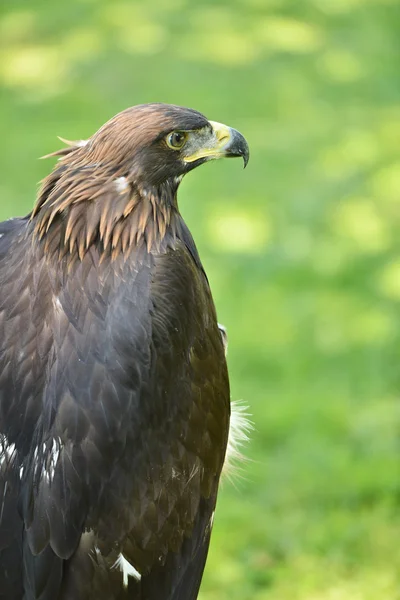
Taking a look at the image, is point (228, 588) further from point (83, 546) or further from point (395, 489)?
point (83, 546)

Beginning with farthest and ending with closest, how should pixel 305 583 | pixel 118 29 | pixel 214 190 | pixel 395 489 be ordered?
pixel 118 29 → pixel 214 190 → pixel 395 489 → pixel 305 583

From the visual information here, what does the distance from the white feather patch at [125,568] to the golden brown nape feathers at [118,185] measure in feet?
3.42

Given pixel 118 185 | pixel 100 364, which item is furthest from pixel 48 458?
pixel 118 185

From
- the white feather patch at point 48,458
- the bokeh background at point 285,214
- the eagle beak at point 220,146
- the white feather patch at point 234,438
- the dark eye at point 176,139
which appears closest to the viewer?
the white feather patch at point 48,458

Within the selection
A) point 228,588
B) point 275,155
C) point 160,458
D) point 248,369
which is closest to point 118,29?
point 275,155

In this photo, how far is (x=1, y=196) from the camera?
339 inches

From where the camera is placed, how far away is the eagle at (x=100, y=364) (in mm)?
3553

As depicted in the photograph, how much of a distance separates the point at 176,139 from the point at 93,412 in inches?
38.0

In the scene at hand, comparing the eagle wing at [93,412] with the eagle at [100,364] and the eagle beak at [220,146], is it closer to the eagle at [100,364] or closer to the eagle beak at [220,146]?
the eagle at [100,364]

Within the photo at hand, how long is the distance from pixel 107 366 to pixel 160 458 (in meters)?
0.40

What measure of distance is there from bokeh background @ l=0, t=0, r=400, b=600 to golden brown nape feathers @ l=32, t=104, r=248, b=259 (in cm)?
267

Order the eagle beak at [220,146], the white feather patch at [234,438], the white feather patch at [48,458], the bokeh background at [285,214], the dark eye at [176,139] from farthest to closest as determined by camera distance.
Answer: the bokeh background at [285,214]
the white feather patch at [234,438]
the eagle beak at [220,146]
the dark eye at [176,139]
the white feather patch at [48,458]

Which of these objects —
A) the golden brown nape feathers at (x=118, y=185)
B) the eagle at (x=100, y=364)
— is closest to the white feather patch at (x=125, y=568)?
the eagle at (x=100, y=364)

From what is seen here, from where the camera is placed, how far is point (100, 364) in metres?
3.54
